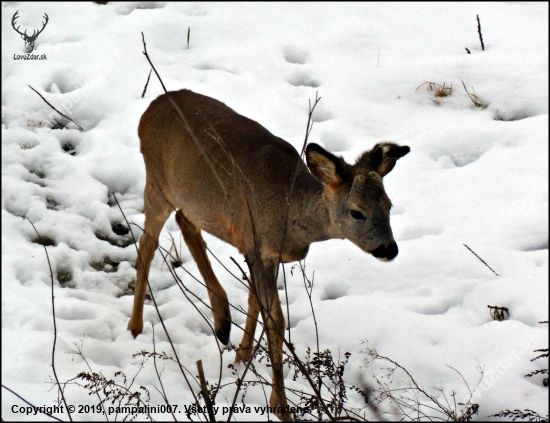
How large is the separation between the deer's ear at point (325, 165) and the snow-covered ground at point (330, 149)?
127 centimetres

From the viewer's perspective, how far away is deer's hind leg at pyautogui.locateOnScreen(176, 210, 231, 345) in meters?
4.93

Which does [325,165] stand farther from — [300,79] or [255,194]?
[300,79]

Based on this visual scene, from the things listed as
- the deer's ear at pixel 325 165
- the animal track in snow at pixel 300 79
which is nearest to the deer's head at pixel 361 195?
the deer's ear at pixel 325 165

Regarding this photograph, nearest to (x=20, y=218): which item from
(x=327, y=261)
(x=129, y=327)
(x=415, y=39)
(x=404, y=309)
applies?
(x=129, y=327)

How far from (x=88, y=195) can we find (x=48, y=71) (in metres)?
2.21

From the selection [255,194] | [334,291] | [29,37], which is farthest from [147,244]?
[29,37]

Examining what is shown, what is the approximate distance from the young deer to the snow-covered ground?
48 cm

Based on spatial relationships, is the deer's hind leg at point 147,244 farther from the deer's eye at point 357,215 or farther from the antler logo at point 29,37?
the antler logo at point 29,37

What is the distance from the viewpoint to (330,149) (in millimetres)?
6602

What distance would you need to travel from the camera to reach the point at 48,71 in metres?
7.45

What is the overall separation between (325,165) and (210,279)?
1581 millimetres

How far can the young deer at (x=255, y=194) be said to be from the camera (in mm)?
3865

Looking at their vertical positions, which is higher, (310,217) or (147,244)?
(310,217)

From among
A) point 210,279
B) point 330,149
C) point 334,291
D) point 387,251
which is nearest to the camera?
point 387,251
